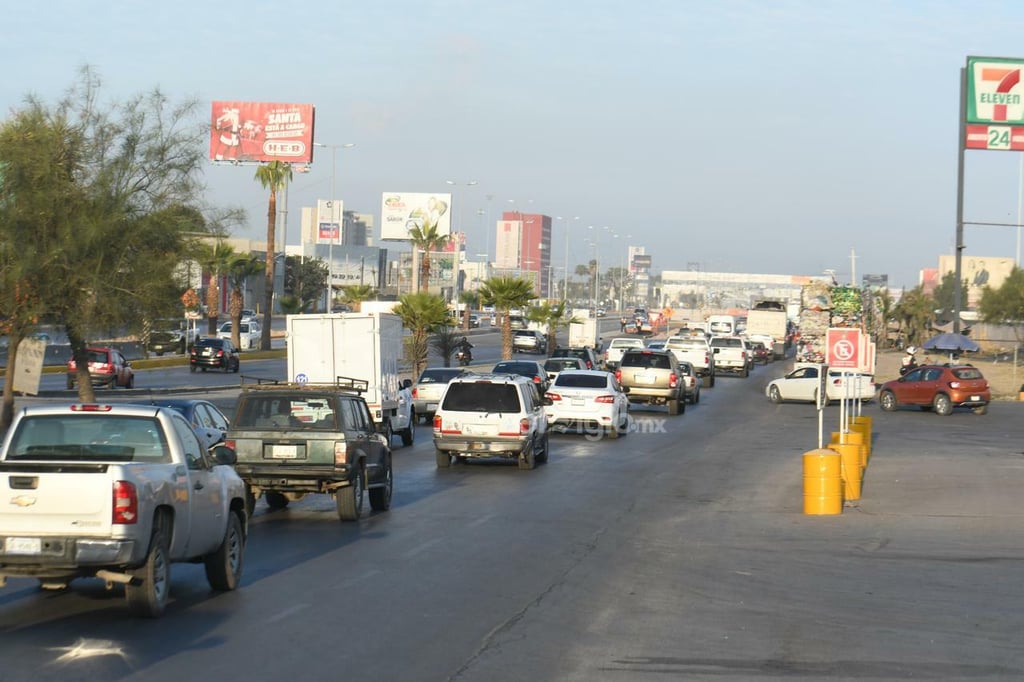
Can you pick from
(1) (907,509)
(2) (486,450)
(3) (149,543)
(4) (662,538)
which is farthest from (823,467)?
(3) (149,543)

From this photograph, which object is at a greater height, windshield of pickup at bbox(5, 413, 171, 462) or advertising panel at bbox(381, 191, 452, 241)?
advertising panel at bbox(381, 191, 452, 241)

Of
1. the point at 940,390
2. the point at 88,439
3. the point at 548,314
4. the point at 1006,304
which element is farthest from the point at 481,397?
the point at 1006,304

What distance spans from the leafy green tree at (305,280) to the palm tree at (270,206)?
54254mm

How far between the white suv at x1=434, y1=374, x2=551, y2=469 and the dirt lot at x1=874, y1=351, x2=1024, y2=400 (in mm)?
33831

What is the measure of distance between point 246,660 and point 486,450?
Result: 15.4 meters

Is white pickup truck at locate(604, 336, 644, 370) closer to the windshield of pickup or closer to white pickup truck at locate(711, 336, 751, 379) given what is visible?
white pickup truck at locate(711, 336, 751, 379)

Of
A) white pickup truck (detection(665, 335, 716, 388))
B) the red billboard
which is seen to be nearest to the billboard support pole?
white pickup truck (detection(665, 335, 716, 388))

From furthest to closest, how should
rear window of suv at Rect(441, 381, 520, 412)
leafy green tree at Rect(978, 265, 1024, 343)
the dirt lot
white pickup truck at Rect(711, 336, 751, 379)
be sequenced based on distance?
leafy green tree at Rect(978, 265, 1024, 343), white pickup truck at Rect(711, 336, 751, 379), the dirt lot, rear window of suv at Rect(441, 381, 520, 412)

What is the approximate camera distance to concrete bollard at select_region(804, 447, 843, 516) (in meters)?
19.0

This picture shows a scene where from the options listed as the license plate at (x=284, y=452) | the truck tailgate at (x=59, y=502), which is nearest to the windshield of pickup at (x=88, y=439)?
the truck tailgate at (x=59, y=502)

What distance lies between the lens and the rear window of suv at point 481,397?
80.3 feet

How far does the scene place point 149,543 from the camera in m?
9.98

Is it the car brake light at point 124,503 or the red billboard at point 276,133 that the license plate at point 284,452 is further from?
the red billboard at point 276,133

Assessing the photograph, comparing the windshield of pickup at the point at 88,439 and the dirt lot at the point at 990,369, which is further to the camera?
the dirt lot at the point at 990,369
